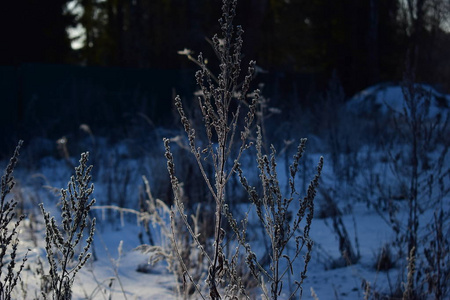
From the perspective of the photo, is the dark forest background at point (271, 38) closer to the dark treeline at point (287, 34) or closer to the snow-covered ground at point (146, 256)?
the dark treeline at point (287, 34)

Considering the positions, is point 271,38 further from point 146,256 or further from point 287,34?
point 146,256

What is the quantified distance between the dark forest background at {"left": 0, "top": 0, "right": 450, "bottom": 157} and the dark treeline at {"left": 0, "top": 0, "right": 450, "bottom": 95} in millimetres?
31

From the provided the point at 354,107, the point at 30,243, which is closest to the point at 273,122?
the point at 354,107

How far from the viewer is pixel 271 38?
29.7m

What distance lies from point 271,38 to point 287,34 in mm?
1082

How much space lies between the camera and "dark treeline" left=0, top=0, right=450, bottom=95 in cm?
1404

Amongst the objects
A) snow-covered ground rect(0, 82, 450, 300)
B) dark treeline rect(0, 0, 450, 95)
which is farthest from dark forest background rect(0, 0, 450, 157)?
snow-covered ground rect(0, 82, 450, 300)

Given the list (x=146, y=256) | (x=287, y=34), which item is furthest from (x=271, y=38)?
(x=146, y=256)

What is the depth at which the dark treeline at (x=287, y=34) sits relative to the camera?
553 inches

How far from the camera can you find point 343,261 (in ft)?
10.2

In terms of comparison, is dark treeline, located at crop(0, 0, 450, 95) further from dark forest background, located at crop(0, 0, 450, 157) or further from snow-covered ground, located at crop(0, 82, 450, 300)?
snow-covered ground, located at crop(0, 82, 450, 300)

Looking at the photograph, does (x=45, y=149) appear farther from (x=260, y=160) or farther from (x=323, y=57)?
(x=323, y=57)

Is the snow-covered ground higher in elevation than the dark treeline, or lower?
lower

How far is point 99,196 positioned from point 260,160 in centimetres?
413
